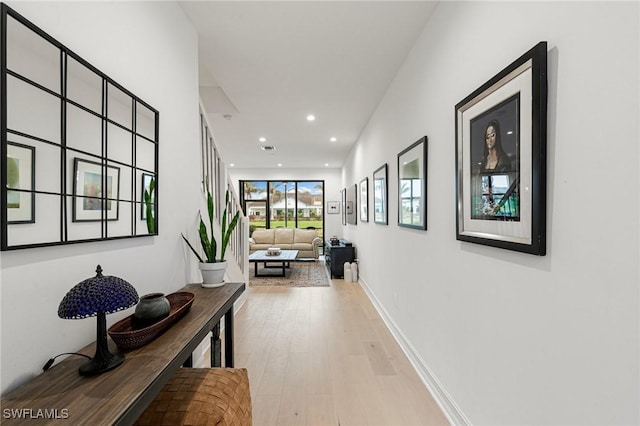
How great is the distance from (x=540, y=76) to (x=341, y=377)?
218 centimetres

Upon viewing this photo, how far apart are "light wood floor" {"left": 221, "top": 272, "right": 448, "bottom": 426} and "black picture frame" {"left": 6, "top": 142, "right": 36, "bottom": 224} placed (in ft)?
5.30

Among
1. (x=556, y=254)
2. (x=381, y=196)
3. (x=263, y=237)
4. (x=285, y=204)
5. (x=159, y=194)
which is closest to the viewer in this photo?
(x=556, y=254)

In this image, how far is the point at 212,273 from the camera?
2037 millimetres

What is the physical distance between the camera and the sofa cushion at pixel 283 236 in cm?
891

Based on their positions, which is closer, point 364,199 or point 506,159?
point 506,159

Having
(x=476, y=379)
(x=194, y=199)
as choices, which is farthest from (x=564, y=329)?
(x=194, y=199)

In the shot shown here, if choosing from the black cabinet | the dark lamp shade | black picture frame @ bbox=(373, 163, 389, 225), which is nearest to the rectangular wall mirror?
the dark lamp shade

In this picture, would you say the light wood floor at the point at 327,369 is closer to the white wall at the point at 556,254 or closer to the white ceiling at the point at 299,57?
the white wall at the point at 556,254

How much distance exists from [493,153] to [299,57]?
196cm

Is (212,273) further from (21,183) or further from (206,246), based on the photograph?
(21,183)

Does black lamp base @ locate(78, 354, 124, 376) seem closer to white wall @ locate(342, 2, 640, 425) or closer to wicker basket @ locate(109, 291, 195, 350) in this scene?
wicker basket @ locate(109, 291, 195, 350)

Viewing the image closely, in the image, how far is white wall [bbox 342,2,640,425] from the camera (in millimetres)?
835

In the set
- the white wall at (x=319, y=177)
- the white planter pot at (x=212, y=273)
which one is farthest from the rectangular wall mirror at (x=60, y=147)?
the white wall at (x=319, y=177)

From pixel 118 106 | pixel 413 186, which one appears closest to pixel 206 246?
pixel 118 106
